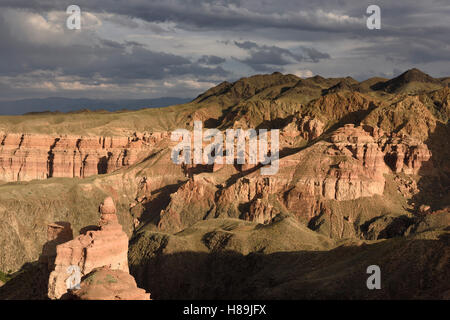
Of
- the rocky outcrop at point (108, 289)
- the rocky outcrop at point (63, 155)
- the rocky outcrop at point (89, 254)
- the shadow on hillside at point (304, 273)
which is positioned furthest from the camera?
the rocky outcrop at point (63, 155)

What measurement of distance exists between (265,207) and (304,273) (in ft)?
211

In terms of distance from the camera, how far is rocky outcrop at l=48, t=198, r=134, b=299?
50.6m

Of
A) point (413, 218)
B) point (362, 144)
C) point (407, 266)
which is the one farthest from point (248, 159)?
point (407, 266)

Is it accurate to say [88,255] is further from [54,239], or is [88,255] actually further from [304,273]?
[304,273]

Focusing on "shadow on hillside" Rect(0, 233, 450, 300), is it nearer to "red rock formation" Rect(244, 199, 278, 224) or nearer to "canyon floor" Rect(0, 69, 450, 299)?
"canyon floor" Rect(0, 69, 450, 299)

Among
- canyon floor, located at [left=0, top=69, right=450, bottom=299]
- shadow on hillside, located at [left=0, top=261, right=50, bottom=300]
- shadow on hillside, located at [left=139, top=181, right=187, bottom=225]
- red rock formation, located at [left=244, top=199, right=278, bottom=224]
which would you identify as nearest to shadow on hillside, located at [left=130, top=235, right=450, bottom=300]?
canyon floor, located at [left=0, top=69, right=450, bottom=299]

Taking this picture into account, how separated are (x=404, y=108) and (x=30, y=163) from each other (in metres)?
117

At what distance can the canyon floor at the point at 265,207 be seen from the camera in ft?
196

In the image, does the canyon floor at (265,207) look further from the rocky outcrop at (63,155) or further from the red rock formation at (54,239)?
the red rock formation at (54,239)

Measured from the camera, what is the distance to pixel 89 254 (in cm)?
5178

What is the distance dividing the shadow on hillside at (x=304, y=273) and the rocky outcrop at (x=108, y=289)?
63.2 feet

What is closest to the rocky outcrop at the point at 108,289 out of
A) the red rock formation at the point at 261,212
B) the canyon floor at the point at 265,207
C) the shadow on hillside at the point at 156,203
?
the canyon floor at the point at 265,207

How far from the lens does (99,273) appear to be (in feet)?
152

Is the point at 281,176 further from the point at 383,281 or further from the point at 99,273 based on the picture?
the point at 99,273
